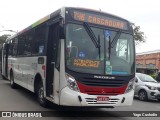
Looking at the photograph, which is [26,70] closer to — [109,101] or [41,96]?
[41,96]

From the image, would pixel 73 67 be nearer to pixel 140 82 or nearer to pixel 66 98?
pixel 66 98

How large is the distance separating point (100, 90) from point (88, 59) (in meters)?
0.98

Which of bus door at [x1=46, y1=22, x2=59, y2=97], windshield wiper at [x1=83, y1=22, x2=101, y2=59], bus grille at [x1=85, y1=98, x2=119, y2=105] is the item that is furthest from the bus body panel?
bus grille at [x1=85, y1=98, x2=119, y2=105]

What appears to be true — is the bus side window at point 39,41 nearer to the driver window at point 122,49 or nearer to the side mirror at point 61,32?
the side mirror at point 61,32

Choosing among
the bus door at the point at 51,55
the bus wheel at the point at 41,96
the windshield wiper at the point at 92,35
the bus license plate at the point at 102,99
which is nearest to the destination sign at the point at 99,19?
the windshield wiper at the point at 92,35

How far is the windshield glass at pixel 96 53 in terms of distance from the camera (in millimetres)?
9008

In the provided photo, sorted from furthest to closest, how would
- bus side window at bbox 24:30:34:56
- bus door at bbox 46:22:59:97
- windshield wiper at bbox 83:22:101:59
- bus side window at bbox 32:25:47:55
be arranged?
bus side window at bbox 24:30:34:56
bus side window at bbox 32:25:47:55
bus door at bbox 46:22:59:97
windshield wiper at bbox 83:22:101:59

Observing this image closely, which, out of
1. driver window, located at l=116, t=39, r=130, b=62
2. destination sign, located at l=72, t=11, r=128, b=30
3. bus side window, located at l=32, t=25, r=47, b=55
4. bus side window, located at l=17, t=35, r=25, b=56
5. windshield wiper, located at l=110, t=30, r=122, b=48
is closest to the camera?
destination sign, located at l=72, t=11, r=128, b=30

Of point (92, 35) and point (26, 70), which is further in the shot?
point (26, 70)

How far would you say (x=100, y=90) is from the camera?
912 centimetres

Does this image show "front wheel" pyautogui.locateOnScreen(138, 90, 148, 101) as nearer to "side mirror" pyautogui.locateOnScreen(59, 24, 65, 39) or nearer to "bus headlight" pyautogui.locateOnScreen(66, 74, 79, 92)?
"bus headlight" pyautogui.locateOnScreen(66, 74, 79, 92)

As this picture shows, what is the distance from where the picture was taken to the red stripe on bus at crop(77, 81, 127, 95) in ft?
29.0

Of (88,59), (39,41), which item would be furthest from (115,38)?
(39,41)

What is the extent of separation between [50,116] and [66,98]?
1.20m
